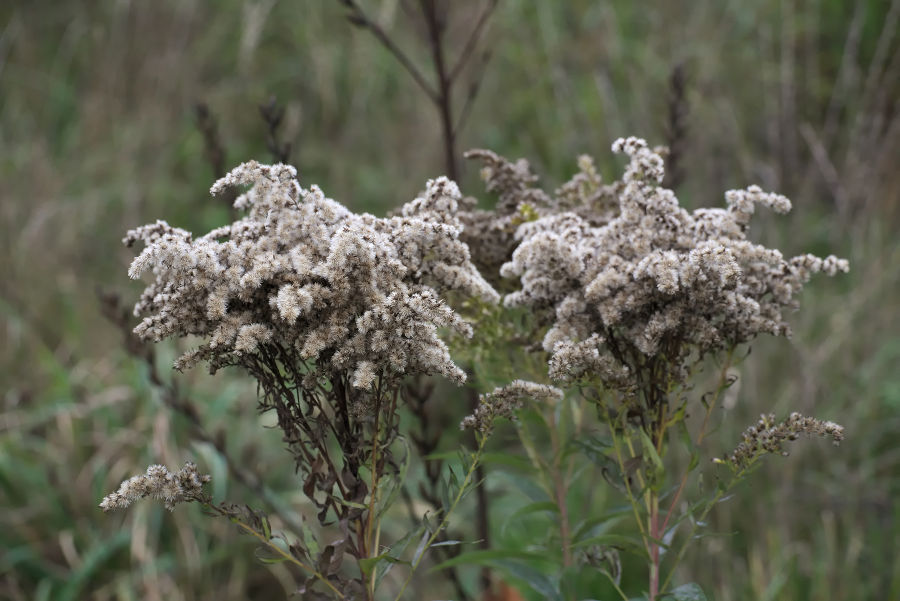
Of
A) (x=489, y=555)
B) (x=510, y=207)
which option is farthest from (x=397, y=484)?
(x=510, y=207)

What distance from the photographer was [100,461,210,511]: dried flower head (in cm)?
147

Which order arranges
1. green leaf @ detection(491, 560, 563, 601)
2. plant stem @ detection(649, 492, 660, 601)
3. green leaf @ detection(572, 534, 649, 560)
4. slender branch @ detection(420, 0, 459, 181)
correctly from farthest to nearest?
1. slender branch @ detection(420, 0, 459, 181)
2. green leaf @ detection(491, 560, 563, 601)
3. plant stem @ detection(649, 492, 660, 601)
4. green leaf @ detection(572, 534, 649, 560)

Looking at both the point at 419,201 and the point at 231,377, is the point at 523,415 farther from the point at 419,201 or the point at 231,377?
the point at 231,377

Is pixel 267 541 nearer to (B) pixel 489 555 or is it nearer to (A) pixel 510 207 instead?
(B) pixel 489 555

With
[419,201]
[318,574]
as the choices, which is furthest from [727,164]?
[318,574]

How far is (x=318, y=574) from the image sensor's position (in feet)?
5.07

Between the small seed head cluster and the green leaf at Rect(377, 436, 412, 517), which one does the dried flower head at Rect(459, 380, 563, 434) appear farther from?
the small seed head cluster

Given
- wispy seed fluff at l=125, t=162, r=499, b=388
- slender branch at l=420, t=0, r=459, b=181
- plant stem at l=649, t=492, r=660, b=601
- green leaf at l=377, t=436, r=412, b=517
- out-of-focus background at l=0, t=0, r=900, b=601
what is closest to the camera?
wispy seed fluff at l=125, t=162, r=499, b=388

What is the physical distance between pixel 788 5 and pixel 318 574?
4214 millimetres

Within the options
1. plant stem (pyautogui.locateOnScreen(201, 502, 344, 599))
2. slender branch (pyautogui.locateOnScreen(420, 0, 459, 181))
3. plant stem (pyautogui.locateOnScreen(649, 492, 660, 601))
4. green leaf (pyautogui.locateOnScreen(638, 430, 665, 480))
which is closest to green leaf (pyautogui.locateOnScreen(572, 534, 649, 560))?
plant stem (pyautogui.locateOnScreen(649, 492, 660, 601))

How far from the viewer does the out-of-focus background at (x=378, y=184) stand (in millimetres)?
4164

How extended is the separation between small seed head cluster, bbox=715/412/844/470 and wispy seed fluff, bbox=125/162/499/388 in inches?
22.0

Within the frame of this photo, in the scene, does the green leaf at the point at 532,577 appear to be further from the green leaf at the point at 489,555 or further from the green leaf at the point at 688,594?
the green leaf at the point at 688,594

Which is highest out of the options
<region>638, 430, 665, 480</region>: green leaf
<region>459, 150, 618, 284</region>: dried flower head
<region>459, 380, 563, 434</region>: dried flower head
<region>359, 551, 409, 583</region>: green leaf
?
<region>459, 150, 618, 284</region>: dried flower head
